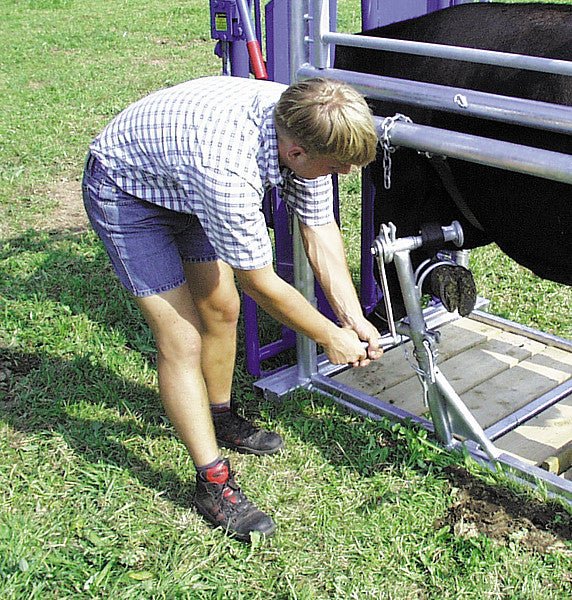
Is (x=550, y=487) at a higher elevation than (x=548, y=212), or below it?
below

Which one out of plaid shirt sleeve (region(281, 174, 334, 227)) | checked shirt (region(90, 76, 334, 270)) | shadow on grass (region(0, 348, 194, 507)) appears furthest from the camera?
shadow on grass (region(0, 348, 194, 507))

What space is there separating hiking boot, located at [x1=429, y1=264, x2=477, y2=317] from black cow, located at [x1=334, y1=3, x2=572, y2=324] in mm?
189

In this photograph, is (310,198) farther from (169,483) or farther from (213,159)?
(169,483)

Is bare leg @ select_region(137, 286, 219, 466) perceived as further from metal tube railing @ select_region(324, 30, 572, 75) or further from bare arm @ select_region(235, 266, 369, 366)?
metal tube railing @ select_region(324, 30, 572, 75)

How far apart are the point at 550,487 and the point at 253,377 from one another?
140 centimetres

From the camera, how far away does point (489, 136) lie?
2.62 m

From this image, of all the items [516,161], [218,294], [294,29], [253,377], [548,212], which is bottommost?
[253,377]

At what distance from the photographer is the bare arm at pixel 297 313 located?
2.36 metres

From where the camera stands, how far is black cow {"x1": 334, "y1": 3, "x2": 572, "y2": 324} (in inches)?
98.8

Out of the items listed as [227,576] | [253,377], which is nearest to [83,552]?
[227,576]

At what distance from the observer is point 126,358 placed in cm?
381

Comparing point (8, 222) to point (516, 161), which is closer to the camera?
point (516, 161)

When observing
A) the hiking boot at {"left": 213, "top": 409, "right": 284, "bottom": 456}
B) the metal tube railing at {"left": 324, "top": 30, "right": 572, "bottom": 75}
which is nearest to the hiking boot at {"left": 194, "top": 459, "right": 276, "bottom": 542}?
the hiking boot at {"left": 213, "top": 409, "right": 284, "bottom": 456}

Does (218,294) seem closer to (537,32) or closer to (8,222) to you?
(537,32)
